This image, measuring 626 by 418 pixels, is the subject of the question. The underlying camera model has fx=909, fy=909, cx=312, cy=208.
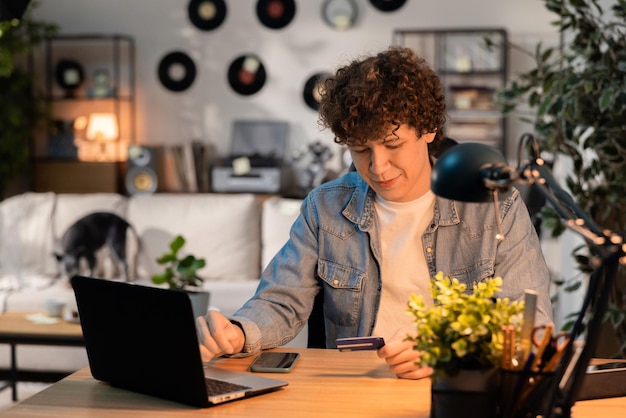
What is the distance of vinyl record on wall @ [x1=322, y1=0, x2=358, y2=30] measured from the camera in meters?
6.96

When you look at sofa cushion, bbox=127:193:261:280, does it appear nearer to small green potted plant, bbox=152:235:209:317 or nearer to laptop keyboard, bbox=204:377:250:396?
small green potted plant, bbox=152:235:209:317

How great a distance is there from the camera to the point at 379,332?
6.26ft

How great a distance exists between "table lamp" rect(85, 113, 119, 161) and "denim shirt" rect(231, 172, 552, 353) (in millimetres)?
5331

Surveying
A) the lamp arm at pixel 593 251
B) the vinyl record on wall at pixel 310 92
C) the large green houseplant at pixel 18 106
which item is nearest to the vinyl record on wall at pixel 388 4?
the vinyl record on wall at pixel 310 92

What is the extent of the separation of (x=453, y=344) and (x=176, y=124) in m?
6.32

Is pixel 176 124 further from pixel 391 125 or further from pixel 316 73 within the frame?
pixel 391 125

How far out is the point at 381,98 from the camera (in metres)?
1.73

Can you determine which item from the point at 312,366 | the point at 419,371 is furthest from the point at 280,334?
the point at 419,371

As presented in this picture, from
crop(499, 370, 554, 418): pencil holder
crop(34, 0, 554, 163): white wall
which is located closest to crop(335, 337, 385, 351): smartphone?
crop(499, 370, 554, 418): pencil holder

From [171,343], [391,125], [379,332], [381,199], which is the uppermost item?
[391,125]

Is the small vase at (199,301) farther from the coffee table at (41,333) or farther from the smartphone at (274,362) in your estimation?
the smartphone at (274,362)

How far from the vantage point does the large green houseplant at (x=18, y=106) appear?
6.43 meters

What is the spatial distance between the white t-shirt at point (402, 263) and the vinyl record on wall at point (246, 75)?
17.5 ft

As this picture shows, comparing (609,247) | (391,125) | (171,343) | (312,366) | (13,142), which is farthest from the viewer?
(13,142)
